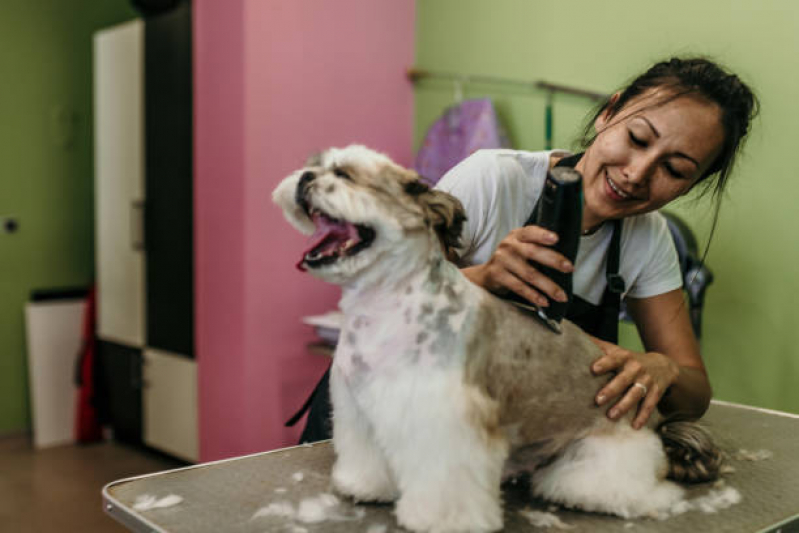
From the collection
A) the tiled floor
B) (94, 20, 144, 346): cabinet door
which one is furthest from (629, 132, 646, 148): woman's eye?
(94, 20, 144, 346): cabinet door

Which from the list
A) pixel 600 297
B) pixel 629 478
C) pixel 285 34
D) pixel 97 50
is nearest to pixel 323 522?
pixel 629 478

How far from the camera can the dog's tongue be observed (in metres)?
0.77

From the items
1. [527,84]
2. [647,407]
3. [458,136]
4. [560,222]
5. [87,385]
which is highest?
[527,84]

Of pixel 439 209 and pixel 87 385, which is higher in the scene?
pixel 439 209

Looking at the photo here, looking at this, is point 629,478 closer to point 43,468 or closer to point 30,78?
point 43,468

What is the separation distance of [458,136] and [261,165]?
0.65 m

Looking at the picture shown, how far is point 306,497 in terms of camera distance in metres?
0.92

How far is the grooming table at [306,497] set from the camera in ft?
2.78

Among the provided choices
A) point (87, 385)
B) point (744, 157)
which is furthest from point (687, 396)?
point (87, 385)

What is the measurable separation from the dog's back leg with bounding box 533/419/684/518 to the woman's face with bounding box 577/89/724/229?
335 millimetres

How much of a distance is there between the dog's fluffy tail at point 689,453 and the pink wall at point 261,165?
64.3 inches

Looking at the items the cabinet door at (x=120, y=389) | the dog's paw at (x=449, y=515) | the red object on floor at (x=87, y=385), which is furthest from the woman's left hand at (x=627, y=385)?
the red object on floor at (x=87, y=385)

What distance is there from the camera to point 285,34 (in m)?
2.40

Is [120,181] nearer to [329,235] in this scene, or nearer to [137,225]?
[137,225]
